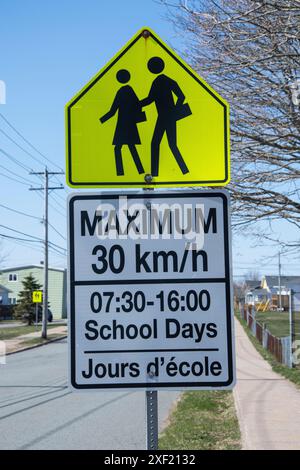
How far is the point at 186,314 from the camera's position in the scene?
2.74 m

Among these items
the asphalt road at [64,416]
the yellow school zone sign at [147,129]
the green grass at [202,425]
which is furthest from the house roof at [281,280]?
the yellow school zone sign at [147,129]

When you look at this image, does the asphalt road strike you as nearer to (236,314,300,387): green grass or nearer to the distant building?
(236,314,300,387): green grass

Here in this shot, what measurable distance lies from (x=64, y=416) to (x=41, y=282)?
7086cm

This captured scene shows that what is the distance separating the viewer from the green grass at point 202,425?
828 cm

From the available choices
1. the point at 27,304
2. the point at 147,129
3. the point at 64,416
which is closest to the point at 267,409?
the point at 64,416

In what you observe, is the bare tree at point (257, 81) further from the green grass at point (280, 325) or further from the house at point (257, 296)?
the house at point (257, 296)

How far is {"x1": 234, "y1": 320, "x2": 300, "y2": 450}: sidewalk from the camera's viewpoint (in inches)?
312

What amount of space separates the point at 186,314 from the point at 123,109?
91 centimetres

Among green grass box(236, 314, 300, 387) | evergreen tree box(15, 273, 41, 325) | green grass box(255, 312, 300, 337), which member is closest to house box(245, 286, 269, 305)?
evergreen tree box(15, 273, 41, 325)

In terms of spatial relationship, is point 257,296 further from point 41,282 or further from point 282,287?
point 41,282

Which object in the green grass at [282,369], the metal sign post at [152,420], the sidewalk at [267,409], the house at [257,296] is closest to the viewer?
the metal sign post at [152,420]

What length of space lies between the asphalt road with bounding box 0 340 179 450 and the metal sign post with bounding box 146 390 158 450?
5.87 m

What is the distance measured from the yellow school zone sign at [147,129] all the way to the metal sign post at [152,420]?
34.6 inches

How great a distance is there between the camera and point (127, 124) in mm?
2877
